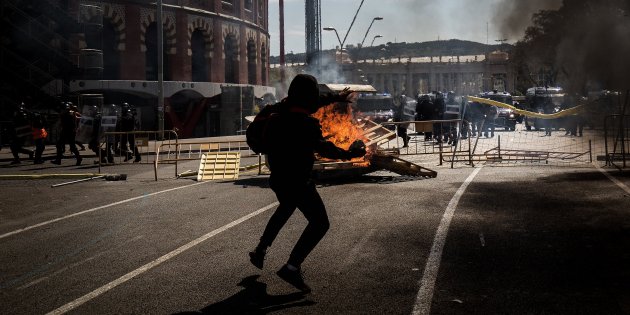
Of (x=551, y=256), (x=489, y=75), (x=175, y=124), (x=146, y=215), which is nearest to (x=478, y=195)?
(x=551, y=256)

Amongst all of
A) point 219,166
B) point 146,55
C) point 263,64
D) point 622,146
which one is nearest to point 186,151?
point 219,166

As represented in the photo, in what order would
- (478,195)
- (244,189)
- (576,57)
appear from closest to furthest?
1. (478,195)
2. (244,189)
3. (576,57)

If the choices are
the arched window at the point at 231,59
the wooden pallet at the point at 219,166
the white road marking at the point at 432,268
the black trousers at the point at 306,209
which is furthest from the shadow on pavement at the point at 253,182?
the arched window at the point at 231,59

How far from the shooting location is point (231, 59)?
44.9 metres

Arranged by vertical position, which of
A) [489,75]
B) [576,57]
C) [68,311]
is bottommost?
[68,311]

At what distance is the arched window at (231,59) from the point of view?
146 ft

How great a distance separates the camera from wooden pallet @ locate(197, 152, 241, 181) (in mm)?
Result: 14680

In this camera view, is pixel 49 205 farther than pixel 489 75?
No

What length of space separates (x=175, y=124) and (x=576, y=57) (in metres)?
25.2

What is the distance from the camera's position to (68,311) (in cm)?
490

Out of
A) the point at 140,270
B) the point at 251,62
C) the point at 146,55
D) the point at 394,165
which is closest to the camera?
the point at 140,270

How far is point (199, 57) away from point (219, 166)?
28297mm

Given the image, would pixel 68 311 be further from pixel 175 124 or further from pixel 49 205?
pixel 175 124

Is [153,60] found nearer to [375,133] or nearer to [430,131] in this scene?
[430,131]
